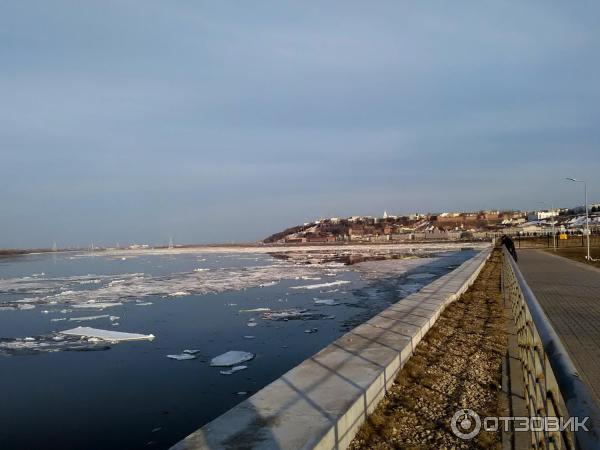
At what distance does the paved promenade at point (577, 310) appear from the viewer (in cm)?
673

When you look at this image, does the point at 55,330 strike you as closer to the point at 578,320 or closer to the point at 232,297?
the point at 232,297

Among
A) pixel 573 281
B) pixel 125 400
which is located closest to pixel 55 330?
pixel 125 400

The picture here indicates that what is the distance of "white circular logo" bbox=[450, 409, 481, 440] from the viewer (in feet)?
15.7

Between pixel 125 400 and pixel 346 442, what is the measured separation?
12.0 ft

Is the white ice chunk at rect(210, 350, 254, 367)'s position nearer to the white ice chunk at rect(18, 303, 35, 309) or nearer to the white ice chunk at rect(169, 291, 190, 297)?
the white ice chunk at rect(169, 291, 190, 297)

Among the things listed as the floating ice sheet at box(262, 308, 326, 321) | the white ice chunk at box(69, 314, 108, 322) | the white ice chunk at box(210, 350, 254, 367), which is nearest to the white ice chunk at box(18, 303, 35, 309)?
the white ice chunk at box(69, 314, 108, 322)

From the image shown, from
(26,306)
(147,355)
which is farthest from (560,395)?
(26,306)

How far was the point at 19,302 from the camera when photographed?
1867 cm

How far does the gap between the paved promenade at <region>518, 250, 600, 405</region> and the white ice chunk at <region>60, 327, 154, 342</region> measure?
8.09m

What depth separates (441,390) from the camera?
19.8ft

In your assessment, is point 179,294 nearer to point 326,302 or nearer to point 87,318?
point 87,318

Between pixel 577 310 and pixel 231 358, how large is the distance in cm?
773

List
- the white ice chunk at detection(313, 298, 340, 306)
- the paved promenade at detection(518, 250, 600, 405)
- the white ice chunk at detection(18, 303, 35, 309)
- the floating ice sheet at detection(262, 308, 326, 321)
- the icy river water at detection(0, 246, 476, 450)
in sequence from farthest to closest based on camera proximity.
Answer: the white ice chunk at detection(18, 303, 35, 309) → the white ice chunk at detection(313, 298, 340, 306) → the floating ice sheet at detection(262, 308, 326, 321) → the paved promenade at detection(518, 250, 600, 405) → the icy river water at detection(0, 246, 476, 450)

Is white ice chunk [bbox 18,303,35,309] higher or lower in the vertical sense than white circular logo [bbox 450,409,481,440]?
lower
